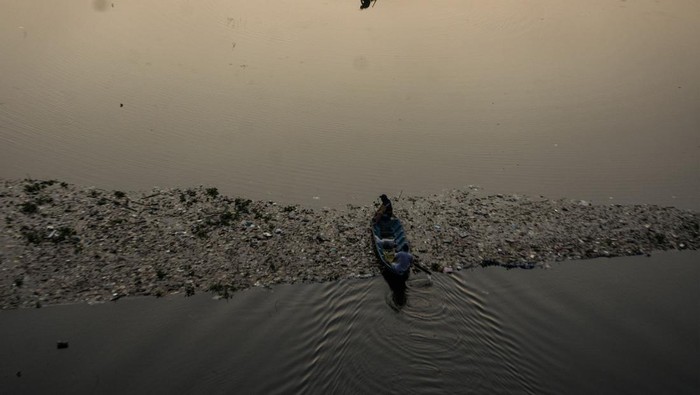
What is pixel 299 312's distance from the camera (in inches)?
305

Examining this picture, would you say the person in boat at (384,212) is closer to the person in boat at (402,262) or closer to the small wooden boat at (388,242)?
the small wooden boat at (388,242)

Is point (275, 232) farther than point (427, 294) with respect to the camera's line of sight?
Yes

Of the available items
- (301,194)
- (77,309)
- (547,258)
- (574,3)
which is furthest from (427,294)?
(574,3)

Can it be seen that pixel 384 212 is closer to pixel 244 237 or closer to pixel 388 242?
pixel 388 242

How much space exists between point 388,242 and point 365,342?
6.82 feet

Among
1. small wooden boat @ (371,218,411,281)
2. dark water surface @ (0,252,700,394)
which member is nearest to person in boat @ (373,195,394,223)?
small wooden boat @ (371,218,411,281)

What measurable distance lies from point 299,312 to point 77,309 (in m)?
3.41

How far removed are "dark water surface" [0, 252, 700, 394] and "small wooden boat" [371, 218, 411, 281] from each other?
33 cm

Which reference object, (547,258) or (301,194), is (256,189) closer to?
(301,194)

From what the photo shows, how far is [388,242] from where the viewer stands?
8.86 meters

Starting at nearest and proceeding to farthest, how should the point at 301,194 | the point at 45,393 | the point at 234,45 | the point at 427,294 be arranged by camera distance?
the point at 45,393
the point at 427,294
the point at 301,194
the point at 234,45

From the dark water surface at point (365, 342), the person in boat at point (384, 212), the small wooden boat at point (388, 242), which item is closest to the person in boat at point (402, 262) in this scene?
the small wooden boat at point (388, 242)

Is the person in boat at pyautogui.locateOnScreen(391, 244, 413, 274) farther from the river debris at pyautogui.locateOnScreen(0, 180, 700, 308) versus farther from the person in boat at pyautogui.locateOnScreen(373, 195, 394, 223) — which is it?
the person in boat at pyautogui.locateOnScreen(373, 195, 394, 223)

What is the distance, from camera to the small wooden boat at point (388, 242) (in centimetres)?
810
